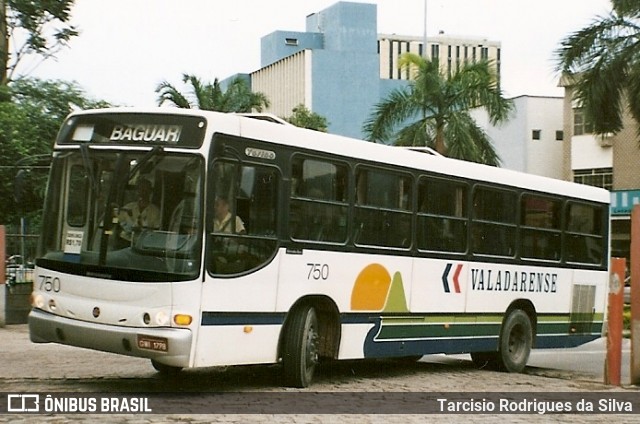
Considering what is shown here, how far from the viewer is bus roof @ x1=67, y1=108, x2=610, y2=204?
37.1 ft

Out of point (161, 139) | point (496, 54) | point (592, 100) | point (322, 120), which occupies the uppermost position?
point (496, 54)

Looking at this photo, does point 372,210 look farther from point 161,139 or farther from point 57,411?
point 57,411

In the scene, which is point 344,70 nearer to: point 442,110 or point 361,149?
point 442,110

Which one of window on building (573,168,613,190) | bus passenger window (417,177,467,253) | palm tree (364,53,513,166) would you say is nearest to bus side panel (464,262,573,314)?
bus passenger window (417,177,467,253)

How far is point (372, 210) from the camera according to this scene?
13.4 meters

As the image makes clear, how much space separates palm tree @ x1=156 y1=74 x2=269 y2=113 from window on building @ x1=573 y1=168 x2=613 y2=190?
16790 mm

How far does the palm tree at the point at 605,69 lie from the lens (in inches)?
1177

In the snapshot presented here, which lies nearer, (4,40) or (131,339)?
(131,339)

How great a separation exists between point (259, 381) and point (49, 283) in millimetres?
2827

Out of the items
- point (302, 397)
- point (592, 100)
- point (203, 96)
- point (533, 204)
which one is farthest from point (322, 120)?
point (302, 397)

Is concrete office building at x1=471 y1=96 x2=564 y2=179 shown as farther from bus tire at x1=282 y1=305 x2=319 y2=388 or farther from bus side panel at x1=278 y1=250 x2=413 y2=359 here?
bus tire at x1=282 y1=305 x2=319 y2=388

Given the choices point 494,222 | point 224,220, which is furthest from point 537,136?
point 224,220

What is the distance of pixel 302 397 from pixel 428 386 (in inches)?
97.3

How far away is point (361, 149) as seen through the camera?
13250mm
